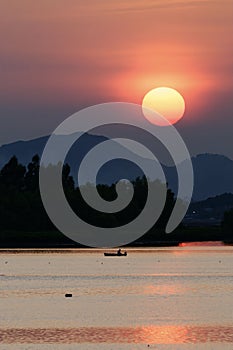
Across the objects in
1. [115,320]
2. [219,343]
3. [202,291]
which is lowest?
[219,343]

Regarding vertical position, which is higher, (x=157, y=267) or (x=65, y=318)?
(x=157, y=267)

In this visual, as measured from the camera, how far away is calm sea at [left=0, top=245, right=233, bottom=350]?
69875mm

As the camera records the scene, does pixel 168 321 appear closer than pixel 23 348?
No

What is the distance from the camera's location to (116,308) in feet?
296

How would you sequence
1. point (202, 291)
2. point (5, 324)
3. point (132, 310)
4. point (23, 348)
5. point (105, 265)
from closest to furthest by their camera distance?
1. point (23, 348)
2. point (5, 324)
3. point (132, 310)
4. point (202, 291)
5. point (105, 265)

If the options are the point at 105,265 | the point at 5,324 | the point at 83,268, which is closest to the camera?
the point at 5,324

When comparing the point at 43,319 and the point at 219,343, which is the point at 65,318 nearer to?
the point at 43,319

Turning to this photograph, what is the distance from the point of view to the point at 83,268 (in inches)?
6122

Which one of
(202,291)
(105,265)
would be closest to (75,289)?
(202,291)

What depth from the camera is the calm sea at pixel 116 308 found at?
229 feet

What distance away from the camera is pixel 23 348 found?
216 feet

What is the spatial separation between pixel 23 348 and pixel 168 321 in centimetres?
1659

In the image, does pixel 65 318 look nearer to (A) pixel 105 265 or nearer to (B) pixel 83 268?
(B) pixel 83 268

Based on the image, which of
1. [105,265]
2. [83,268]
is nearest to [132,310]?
[83,268]
